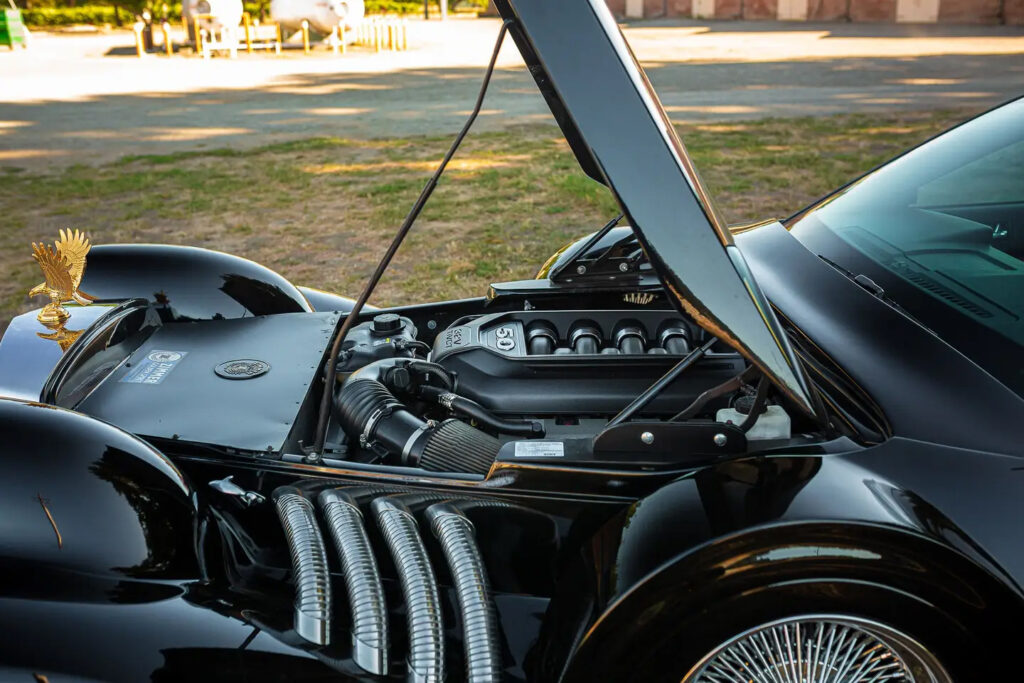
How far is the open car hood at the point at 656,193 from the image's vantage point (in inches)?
60.1

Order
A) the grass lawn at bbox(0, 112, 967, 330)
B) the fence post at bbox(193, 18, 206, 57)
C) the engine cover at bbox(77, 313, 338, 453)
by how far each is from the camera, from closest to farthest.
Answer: the engine cover at bbox(77, 313, 338, 453)
the grass lawn at bbox(0, 112, 967, 330)
the fence post at bbox(193, 18, 206, 57)

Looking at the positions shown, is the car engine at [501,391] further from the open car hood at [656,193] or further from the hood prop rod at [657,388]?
the open car hood at [656,193]

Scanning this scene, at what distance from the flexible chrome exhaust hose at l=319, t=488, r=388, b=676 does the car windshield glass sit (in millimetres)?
1341

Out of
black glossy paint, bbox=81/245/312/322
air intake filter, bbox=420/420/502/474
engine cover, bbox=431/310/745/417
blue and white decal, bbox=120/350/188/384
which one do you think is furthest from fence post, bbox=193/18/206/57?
air intake filter, bbox=420/420/502/474

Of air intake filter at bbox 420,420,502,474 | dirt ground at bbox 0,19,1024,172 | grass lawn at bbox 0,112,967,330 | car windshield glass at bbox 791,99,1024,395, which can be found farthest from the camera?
dirt ground at bbox 0,19,1024,172

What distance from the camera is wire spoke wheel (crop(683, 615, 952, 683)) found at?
1558mm

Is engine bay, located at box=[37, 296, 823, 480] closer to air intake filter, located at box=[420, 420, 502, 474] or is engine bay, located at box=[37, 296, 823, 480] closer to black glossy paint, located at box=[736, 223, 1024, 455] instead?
air intake filter, located at box=[420, 420, 502, 474]

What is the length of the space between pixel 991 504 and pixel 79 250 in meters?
2.49

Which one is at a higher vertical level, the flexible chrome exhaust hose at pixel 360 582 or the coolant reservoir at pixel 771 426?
the coolant reservoir at pixel 771 426

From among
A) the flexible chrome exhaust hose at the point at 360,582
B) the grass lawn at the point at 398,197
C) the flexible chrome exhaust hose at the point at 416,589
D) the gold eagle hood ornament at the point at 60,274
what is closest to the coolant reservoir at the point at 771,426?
the flexible chrome exhaust hose at the point at 416,589

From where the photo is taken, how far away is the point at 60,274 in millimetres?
2500

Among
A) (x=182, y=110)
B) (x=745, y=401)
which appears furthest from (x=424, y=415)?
(x=182, y=110)

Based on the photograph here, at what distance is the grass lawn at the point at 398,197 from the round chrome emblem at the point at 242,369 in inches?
112

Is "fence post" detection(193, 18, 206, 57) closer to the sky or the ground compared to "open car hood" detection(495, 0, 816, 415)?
closer to the sky
